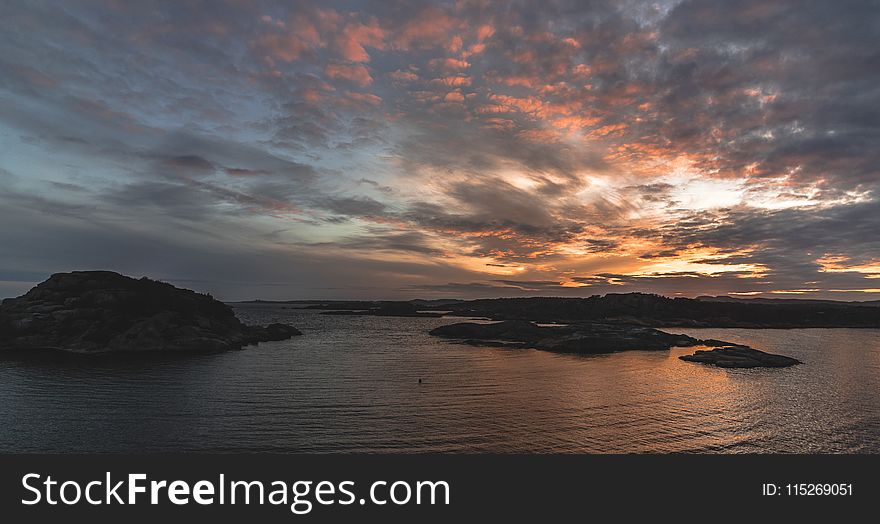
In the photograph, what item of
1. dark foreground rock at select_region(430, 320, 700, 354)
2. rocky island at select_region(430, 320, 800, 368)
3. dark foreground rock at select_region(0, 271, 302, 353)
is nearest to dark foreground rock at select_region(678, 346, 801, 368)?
rocky island at select_region(430, 320, 800, 368)

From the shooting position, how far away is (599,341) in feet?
287

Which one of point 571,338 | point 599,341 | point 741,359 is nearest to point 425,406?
point 741,359

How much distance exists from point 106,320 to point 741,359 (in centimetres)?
10407

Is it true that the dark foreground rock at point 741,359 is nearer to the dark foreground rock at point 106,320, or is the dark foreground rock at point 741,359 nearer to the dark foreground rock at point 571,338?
the dark foreground rock at point 571,338

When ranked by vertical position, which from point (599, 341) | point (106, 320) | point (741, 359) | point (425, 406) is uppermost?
point (106, 320)

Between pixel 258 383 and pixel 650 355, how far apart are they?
67.2 m

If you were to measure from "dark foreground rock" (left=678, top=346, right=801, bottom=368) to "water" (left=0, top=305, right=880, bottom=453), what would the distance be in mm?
3222

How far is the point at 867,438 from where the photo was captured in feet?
103

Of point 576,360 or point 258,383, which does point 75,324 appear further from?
point 576,360

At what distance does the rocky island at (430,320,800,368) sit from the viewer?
232 feet

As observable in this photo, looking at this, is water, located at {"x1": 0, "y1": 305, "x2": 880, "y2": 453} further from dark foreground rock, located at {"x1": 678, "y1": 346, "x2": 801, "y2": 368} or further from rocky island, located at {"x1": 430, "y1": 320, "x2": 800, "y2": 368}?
rocky island, located at {"x1": 430, "y1": 320, "x2": 800, "y2": 368}

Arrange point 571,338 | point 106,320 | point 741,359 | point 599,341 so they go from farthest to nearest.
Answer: point 571,338
point 599,341
point 106,320
point 741,359

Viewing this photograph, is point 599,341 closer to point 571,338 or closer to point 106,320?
point 571,338

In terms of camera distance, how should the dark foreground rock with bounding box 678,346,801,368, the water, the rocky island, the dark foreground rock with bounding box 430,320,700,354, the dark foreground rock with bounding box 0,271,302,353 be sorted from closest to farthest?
the water
the dark foreground rock with bounding box 678,346,801,368
the rocky island
the dark foreground rock with bounding box 0,271,302,353
the dark foreground rock with bounding box 430,320,700,354
